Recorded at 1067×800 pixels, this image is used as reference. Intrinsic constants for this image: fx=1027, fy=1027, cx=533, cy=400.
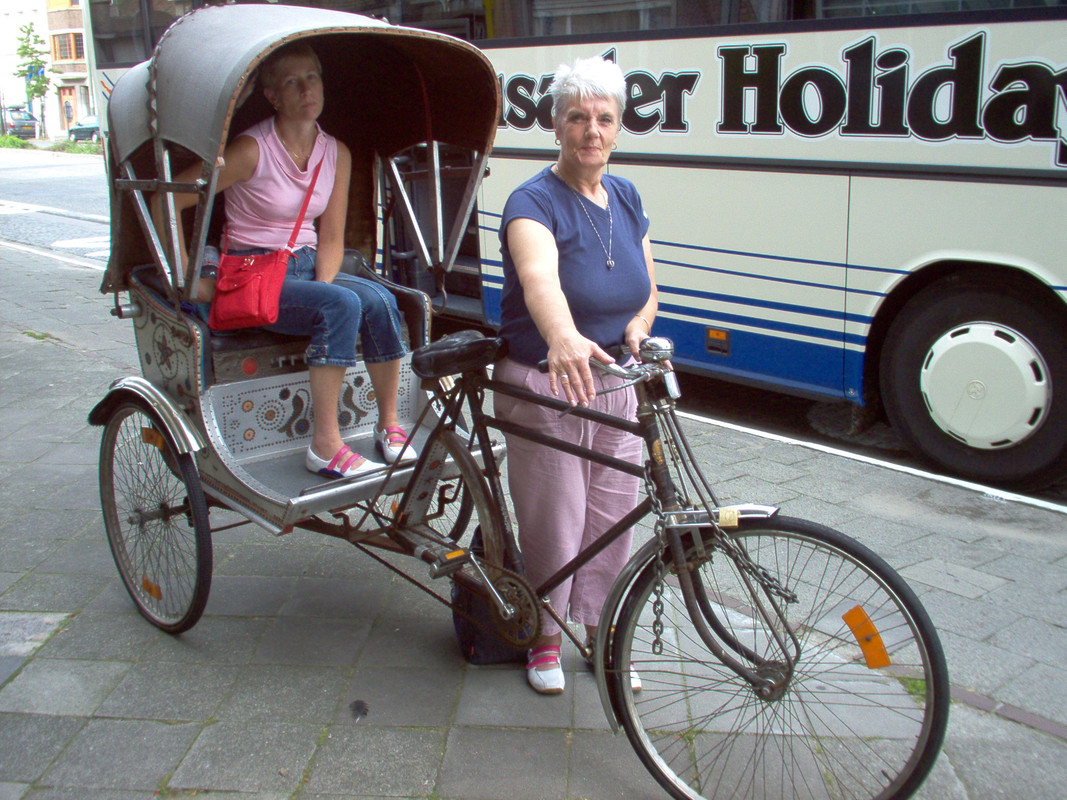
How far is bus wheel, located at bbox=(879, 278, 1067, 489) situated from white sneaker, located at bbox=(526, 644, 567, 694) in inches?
111

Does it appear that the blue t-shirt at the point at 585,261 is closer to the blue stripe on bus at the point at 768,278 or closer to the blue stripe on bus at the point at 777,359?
the blue stripe on bus at the point at 768,278

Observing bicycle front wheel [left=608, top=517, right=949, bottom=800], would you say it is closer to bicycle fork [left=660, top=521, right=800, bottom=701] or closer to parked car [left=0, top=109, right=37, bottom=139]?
bicycle fork [left=660, top=521, right=800, bottom=701]

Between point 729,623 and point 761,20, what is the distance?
3727 millimetres

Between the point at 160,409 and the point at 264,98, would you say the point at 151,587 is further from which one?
the point at 264,98

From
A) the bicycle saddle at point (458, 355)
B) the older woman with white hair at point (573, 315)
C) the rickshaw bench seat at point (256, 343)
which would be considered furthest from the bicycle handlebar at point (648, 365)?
the rickshaw bench seat at point (256, 343)

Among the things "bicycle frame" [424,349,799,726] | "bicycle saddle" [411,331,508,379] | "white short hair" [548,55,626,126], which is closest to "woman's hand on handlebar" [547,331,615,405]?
"bicycle frame" [424,349,799,726]

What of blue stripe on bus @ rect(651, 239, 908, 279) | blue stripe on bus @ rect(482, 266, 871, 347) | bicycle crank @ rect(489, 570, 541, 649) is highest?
blue stripe on bus @ rect(651, 239, 908, 279)

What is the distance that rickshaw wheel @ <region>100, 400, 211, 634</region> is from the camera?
136 inches

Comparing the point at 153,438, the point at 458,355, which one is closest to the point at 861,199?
the point at 458,355

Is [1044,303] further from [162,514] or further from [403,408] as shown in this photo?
[162,514]

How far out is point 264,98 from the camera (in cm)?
386

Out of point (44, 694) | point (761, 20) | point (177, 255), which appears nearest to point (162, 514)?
point (44, 694)

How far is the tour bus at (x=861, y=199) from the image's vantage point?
459 cm

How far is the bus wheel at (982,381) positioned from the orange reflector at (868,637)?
9.29 feet
